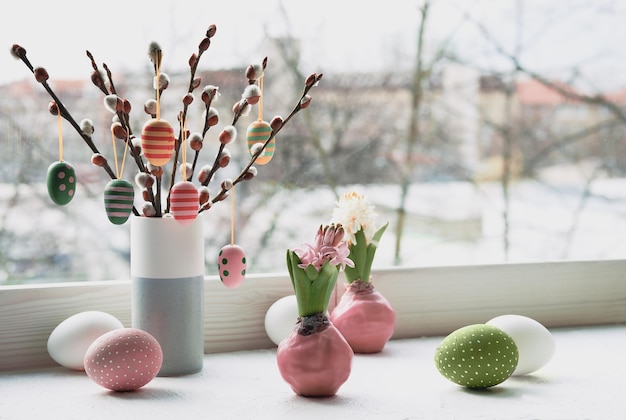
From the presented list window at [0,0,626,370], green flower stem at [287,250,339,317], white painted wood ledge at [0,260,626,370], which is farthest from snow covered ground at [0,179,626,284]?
green flower stem at [287,250,339,317]

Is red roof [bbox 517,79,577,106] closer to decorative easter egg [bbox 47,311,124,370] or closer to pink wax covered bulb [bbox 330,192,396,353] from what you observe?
pink wax covered bulb [bbox 330,192,396,353]

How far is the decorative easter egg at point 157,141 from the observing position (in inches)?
39.2

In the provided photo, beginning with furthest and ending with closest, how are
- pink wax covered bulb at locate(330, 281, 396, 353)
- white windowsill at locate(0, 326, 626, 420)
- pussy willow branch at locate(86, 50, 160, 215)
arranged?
pink wax covered bulb at locate(330, 281, 396, 353)
pussy willow branch at locate(86, 50, 160, 215)
white windowsill at locate(0, 326, 626, 420)

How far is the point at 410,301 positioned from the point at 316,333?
395 mm

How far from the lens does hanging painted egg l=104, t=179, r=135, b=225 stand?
3.30ft

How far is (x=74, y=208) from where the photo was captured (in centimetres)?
125

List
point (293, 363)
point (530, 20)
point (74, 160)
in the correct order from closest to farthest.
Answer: point (293, 363) → point (74, 160) → point (530, 20)

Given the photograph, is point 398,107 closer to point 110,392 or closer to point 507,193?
point 507,193

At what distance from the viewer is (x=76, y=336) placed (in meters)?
1.06

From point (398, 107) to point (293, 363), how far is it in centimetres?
62

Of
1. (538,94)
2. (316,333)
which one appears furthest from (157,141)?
(538,94)

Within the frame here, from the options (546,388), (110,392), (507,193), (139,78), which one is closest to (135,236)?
(110,392)

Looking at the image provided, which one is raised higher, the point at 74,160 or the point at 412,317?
the point at 74,160

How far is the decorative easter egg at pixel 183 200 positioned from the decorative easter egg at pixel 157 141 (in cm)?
4
